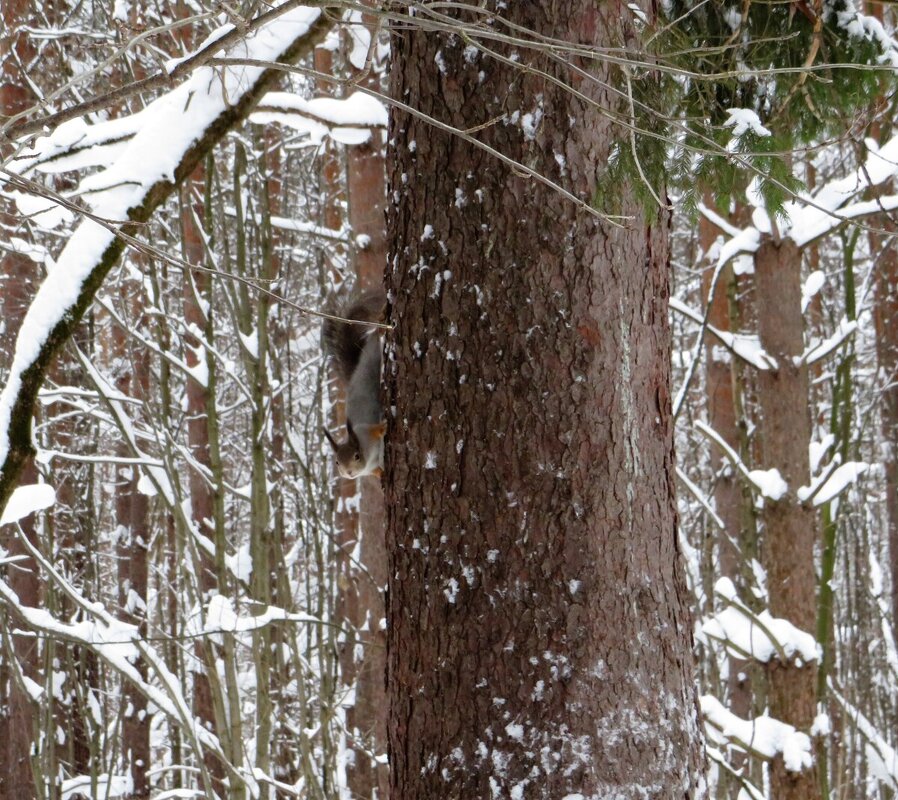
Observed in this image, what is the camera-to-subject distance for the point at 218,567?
5.89 metres

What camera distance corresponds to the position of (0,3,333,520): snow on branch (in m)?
2.83

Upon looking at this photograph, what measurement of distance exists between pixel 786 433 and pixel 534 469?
441cm

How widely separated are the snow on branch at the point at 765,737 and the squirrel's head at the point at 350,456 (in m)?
2.65

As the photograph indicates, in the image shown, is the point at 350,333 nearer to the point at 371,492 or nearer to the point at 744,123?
the point at 744,123

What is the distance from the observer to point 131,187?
130 inches

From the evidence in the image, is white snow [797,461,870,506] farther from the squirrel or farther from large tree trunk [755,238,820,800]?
the squirrel

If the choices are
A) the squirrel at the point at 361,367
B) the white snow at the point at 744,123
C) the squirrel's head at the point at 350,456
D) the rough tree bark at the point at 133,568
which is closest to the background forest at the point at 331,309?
the white snow at the point at 744,123

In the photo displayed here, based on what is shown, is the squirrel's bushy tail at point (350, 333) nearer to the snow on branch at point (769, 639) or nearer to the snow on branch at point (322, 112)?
the snow on branch at point (322, 112)

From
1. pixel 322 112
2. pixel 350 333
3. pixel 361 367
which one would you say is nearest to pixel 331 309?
pixel 350 333

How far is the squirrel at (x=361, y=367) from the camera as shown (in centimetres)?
311

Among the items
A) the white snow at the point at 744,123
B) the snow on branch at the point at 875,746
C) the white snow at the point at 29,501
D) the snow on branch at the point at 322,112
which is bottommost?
the snow on branch at the point at 875,746

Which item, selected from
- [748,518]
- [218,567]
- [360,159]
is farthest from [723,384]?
[218,567]

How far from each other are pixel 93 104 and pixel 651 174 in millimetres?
1301

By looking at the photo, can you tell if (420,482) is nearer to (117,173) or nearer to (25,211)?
(117,173)
